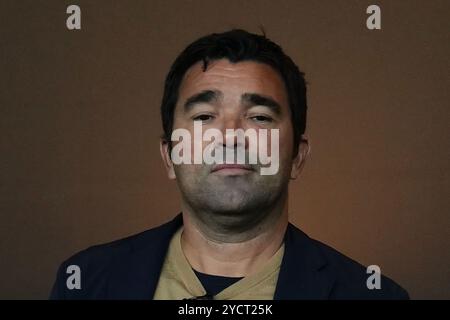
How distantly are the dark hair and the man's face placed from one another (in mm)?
17

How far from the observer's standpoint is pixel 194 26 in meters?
2.07

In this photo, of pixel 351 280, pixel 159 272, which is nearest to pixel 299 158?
pixel 351 280

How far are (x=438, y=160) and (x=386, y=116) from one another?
7.0 inches

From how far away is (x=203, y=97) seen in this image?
152 centimetres

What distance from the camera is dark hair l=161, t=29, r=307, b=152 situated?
1.57 m

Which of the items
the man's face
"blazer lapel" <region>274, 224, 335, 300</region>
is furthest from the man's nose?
"blazer lapel" <region>274, 224, 335, 300</region>

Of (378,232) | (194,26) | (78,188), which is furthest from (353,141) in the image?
(78,188)

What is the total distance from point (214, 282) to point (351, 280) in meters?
0.28

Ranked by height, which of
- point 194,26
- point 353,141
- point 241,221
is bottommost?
point 241,221

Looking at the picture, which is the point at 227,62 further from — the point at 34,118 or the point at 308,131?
the point at 34,118

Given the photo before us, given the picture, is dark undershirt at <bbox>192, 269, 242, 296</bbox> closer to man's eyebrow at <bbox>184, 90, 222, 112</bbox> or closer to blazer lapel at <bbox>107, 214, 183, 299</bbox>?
blazer lapel at <bbox>107, 214, 183, 299</bbox>

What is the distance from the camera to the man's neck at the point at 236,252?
1.54m

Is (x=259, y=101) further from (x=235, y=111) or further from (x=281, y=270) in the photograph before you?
(x=281, y=270)

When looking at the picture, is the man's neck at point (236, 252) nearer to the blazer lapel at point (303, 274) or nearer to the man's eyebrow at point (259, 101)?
the blazer lapel at point (303, 274)
